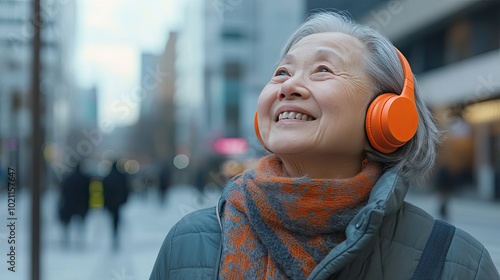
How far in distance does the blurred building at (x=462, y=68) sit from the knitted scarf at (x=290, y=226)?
763 inches

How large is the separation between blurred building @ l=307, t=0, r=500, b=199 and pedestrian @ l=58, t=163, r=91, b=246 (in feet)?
37.2

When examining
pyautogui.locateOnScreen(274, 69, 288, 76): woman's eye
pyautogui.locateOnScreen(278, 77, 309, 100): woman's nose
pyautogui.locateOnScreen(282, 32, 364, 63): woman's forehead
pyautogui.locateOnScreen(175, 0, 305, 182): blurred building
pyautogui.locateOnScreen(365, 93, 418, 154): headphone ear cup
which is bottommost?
pyautogui.locateOnScreen(365, 93, 418, 154): headphone ear cup

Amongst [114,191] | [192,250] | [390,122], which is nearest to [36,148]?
[192,250]

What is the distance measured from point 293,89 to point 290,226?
318mm

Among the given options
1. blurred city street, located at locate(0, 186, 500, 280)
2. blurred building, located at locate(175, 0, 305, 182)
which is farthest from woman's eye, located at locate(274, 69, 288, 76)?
blurred building, located at locate(175, 0, 305, 182)

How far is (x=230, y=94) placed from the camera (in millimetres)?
43438

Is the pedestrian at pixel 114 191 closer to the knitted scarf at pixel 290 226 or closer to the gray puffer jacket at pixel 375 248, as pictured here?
the gray puffer jacket at pixel 375 248

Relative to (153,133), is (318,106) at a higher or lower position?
higher

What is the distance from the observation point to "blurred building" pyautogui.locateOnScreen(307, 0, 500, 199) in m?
21.8

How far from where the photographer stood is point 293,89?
1.42 m

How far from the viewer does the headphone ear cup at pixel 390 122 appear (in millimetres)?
1406

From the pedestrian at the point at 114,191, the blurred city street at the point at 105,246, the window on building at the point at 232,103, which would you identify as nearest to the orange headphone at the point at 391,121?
the blurred city street at the point at 105,246

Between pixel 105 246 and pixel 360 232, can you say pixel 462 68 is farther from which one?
pixel 360 232

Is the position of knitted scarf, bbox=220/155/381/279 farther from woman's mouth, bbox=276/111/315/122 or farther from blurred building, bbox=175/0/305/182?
blurred building, bbox=175/0/305/182
